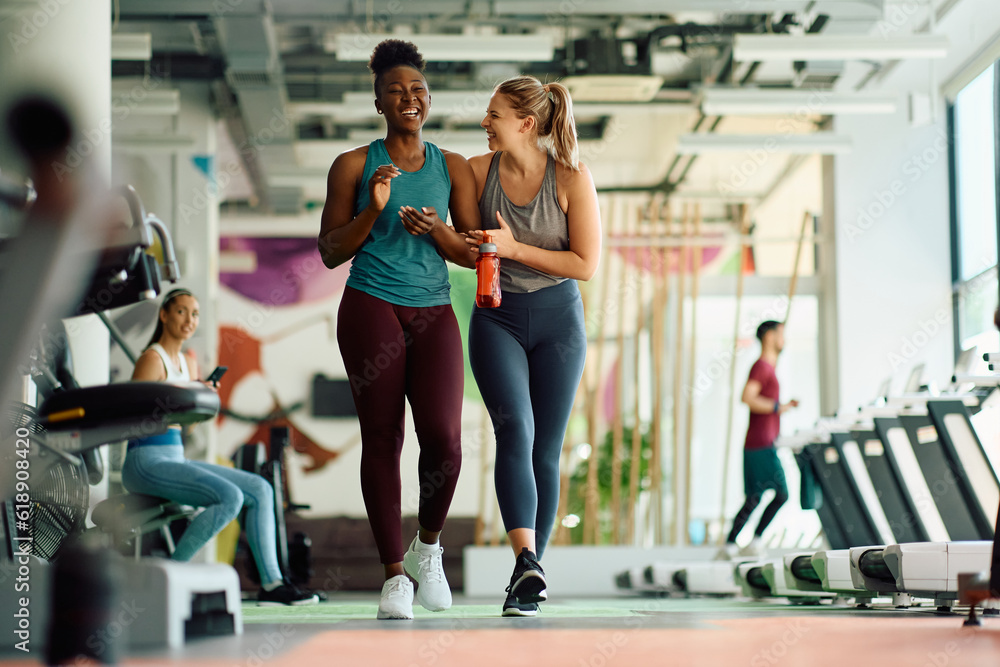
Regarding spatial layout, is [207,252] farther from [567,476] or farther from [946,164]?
[946,164]

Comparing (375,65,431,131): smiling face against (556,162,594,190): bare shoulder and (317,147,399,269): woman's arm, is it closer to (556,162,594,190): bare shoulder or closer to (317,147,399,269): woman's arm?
(317,147,399,269): woman's arm

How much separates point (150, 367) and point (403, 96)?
1.47m

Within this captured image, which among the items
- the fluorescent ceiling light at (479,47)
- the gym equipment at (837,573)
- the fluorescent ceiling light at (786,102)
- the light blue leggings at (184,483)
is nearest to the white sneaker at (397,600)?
the light blue leggings at (184,483)

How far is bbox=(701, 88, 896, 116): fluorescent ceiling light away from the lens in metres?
6.74

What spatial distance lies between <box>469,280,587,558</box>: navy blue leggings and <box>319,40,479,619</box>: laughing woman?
0.08m

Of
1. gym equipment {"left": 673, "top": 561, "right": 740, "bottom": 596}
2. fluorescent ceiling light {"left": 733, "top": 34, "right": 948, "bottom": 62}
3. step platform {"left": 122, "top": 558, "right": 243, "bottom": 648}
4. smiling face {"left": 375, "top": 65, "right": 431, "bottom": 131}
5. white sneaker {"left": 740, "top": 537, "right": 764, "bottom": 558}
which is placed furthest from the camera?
white sneaker {"left": 740, "top": 537, "right": 764, "bottom": 558}

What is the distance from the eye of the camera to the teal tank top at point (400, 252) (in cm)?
221

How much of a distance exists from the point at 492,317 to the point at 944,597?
1536mm

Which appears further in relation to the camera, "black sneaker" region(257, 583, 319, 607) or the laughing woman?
"black sneaker" region(257, 583, 319, 607)

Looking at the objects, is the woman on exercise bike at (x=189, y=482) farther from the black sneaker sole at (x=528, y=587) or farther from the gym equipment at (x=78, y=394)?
the gym equipment at (x=78, y=394)

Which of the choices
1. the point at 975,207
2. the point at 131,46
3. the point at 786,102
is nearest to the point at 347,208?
the point at 131,46

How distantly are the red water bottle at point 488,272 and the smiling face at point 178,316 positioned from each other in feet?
5.12

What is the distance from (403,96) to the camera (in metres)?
2.24

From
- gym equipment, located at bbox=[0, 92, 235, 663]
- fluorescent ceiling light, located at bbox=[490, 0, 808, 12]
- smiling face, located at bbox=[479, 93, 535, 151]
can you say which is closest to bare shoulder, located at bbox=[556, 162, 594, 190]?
smiling face, located at bbox=[479, 93, 535, 151]
